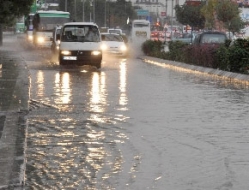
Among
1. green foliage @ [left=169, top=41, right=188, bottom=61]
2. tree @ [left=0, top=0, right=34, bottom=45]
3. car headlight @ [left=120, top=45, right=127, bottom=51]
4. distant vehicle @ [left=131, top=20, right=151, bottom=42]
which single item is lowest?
distant vehicle @ [left=131, top=20, right=151, bottom=42]

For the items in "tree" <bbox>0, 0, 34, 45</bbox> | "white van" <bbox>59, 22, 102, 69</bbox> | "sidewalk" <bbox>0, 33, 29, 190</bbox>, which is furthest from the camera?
"tree" <bbox>0, 0, 34, 45</bbox>

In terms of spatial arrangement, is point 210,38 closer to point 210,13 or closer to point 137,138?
point 137,138

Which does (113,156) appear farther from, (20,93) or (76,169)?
(20,93)

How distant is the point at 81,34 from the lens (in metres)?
35.6

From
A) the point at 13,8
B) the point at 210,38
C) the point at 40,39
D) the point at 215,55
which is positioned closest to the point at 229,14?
the point at 40,39

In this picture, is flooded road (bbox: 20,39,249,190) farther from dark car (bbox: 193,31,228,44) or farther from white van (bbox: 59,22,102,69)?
dark car (bbox: 193,31,228,44)

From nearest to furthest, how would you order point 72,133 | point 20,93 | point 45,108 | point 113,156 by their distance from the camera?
point 113,156 → point 72,133 → point 45,108 → point 20,93

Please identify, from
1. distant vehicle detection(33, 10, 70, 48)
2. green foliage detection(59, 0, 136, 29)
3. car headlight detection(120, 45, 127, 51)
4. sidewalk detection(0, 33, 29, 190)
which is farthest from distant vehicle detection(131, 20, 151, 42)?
sidewalk detection(0, 33, 29, 190)

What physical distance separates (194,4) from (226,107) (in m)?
74.6

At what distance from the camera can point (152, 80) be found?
1080 inches

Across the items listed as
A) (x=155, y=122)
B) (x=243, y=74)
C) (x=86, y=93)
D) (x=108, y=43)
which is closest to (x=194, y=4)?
(x=108, y=43)

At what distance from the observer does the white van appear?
35.2 m

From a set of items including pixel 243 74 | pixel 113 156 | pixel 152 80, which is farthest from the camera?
pixel 243 74

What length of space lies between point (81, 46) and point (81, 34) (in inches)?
26.3
